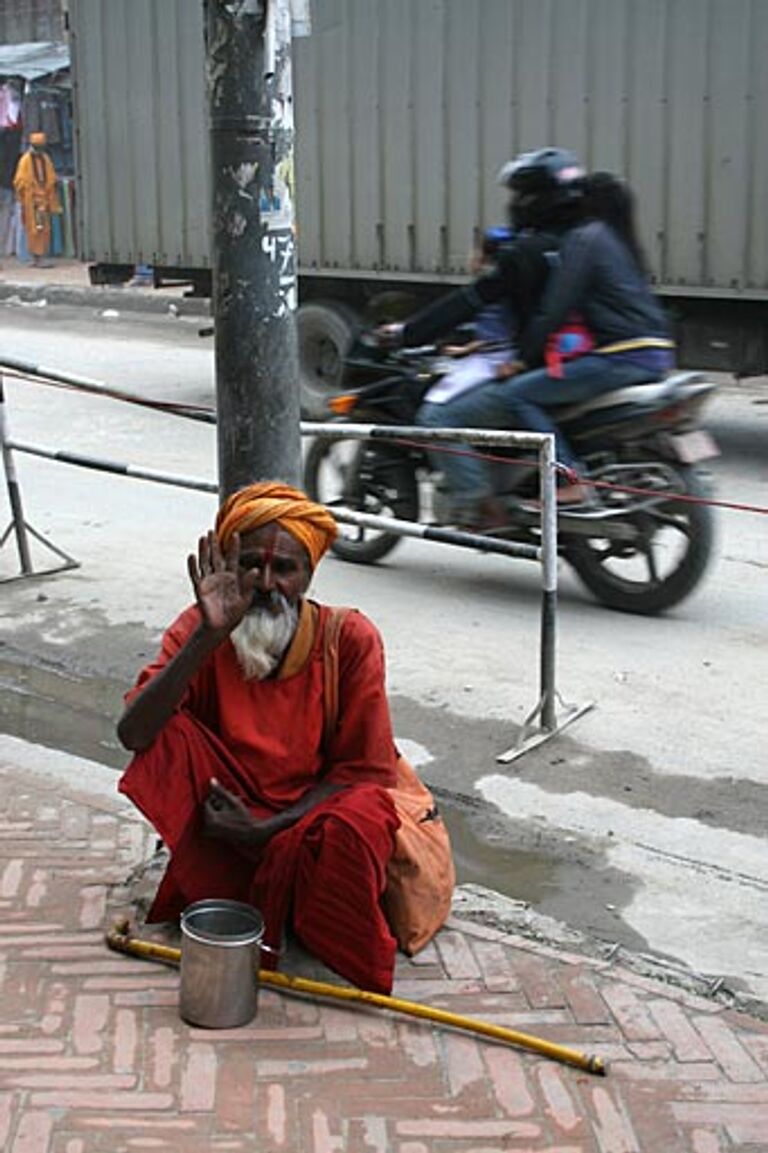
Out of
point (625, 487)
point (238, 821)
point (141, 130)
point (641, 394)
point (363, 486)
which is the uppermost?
point (141, 130)

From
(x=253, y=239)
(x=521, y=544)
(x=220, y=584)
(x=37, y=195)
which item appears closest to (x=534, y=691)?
(x=521, y=544)

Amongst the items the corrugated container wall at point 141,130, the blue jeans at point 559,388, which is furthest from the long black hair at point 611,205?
the corrugated container wall at point 141,130

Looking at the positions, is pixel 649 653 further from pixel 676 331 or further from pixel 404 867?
pixel 676 331

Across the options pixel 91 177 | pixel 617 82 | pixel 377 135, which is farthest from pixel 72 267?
pixel 617 82

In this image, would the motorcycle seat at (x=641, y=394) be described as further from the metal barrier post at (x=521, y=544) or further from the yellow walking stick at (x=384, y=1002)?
the yellow walking stick at (x=384, y=1002)

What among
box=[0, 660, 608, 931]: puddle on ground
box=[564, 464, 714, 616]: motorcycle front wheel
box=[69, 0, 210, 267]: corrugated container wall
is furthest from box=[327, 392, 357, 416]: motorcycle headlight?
box=[69, 0, 210, 267]: corrugated container wall

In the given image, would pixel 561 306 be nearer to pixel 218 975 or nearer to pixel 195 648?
pixel 195 648

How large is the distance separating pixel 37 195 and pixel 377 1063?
22.4 meters

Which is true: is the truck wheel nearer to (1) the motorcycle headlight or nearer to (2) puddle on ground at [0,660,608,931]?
(1) the motorcycle headlight

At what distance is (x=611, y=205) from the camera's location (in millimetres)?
6965

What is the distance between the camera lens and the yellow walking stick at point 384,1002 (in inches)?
136

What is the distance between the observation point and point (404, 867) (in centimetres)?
388

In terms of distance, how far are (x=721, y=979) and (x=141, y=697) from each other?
1503 mm

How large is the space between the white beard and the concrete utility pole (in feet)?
3.43
